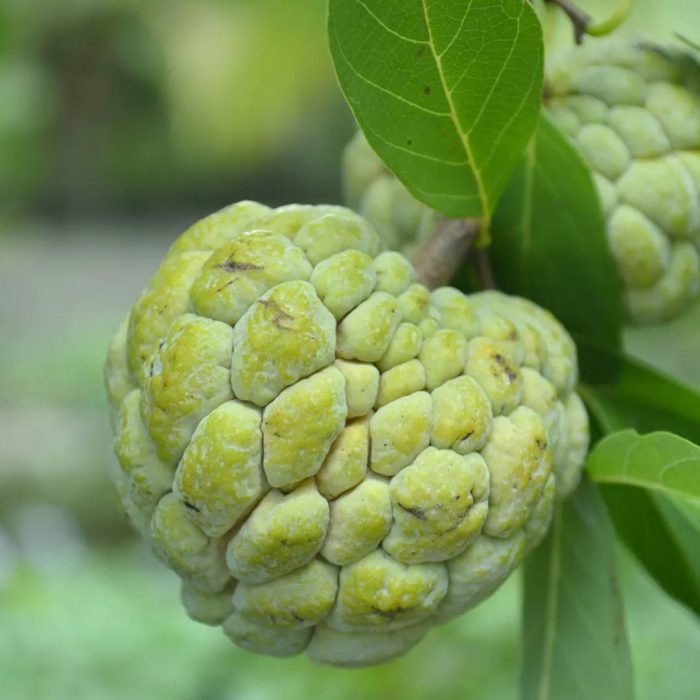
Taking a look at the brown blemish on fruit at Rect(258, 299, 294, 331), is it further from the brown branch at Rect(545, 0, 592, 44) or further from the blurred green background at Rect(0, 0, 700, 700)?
the brown branch at Rect(545, 0, 592, 44)

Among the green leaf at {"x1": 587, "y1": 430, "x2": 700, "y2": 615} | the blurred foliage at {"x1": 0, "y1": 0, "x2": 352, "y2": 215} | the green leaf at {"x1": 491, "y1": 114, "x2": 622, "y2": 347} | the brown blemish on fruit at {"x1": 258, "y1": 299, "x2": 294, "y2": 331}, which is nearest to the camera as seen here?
the brown blemish on fruit at {"x1": 258, "y1": 299, "x2": 294, "y2": 331}

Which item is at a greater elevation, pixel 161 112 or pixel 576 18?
pixel 576 18

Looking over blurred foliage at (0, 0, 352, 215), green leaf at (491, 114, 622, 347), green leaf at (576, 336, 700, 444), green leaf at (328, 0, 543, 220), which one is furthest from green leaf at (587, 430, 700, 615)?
blurred foliage at (0, 0, 352, 215)

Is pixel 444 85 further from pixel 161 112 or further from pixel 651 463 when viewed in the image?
pixel 161 112

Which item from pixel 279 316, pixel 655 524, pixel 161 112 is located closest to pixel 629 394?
pixel 655 524

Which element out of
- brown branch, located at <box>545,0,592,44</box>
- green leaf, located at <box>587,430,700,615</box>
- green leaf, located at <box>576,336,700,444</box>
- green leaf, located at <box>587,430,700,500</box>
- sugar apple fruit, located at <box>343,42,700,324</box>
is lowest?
green leaf, located at <box>587,430,700,615</box>
